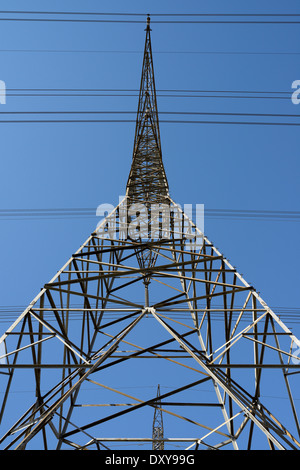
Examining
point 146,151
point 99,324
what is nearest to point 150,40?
point 146,151

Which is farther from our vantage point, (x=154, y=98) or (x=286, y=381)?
(x=154, y=98)

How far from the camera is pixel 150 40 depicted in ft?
65.4

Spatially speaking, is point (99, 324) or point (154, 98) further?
point (154, 98)
